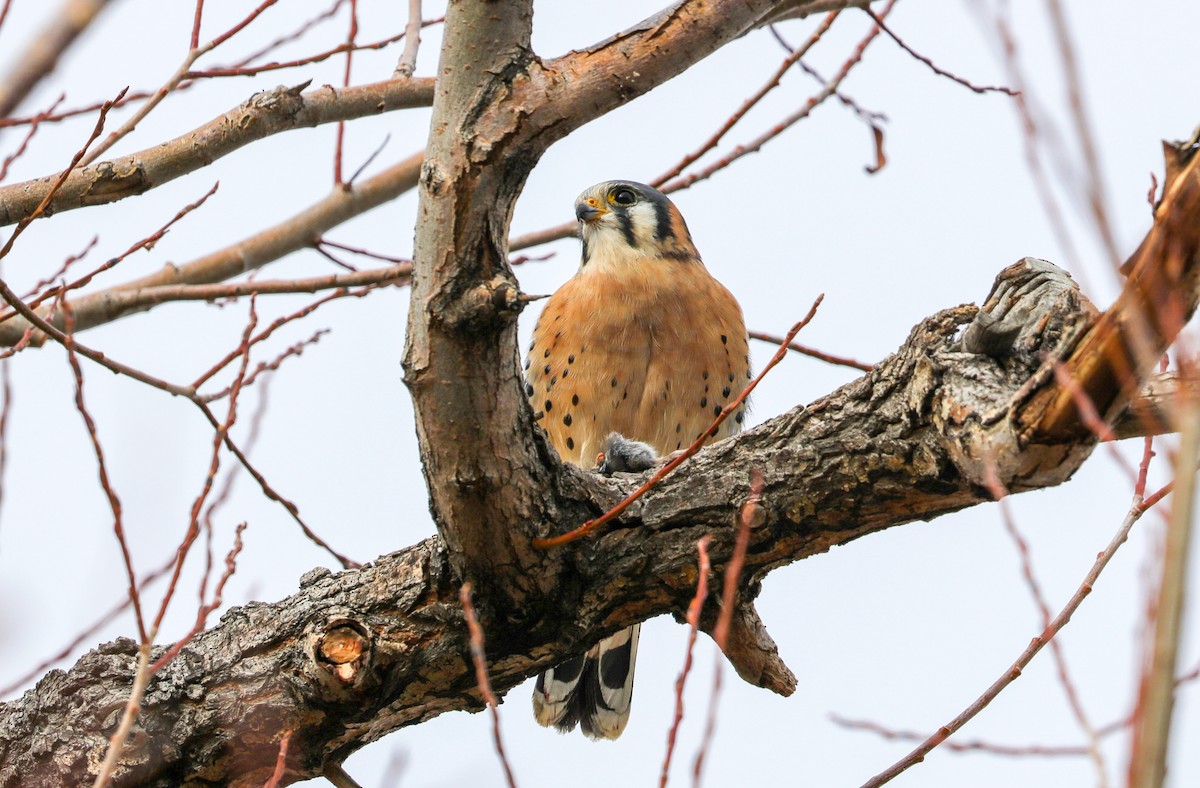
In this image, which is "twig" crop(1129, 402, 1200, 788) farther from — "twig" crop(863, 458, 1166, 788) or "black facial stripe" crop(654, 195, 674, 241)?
"black facial stripe" crop(654, 195, 674, 241)

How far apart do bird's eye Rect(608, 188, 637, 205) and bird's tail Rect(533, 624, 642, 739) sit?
2.26 meters

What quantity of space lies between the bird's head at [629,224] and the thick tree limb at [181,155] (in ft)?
6.27

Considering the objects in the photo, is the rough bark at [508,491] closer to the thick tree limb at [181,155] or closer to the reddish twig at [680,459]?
the reddish twig at [680,459]

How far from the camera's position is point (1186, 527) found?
1.17 m

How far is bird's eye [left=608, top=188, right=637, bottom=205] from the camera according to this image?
5.80 meters

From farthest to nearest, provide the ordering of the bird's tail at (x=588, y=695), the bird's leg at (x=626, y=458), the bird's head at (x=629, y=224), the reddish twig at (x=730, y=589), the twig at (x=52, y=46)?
the bird's head at (x=629, y=224)
the bird's tail at (x=588, y=695)
the bird's leg at (x=626, y=458)
the reddish twig at (x=730, y=589)
the twig at (x=52, y=46)

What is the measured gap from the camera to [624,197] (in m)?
5.84

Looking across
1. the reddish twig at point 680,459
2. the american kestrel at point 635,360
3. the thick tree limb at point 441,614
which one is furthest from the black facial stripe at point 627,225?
the reddish twig at point 680,459

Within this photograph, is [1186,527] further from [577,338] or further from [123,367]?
[577,338]

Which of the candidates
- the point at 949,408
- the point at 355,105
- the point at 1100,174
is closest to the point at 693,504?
the point at 949,408

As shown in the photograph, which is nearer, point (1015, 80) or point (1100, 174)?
point (1100, 174)

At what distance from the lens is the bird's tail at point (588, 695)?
4.29 metres

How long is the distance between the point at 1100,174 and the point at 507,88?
58.7 inches

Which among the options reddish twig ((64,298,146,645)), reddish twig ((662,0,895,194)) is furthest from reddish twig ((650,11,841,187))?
reddish twig ((64,298,146,645))
